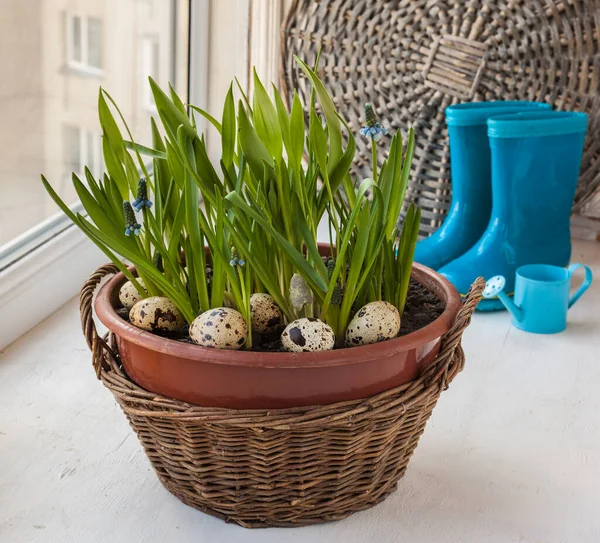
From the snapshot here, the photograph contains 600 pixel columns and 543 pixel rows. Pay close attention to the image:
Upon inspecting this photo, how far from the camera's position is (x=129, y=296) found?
29.8 inches

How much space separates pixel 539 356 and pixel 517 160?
33 centimetres

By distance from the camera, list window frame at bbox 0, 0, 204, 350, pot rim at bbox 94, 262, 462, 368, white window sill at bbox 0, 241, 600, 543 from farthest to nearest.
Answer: window frame at bbox 0, 0, 204, 350, white window sill at bbox 0, 241, 600, 543, pot rim at bbox 94, 262, 462, 368

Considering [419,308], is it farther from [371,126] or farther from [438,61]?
[438,61]

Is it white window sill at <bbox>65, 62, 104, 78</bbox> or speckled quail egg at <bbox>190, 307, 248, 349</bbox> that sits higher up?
white window sill at <bbox>65, 62, 104, 78</bbox>

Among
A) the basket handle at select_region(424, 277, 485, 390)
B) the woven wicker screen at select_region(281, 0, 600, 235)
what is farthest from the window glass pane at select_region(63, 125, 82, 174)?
the basket handle at select_region(424, 277, 485, 390)

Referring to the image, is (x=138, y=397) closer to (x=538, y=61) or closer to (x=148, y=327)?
(x=148, y=327)

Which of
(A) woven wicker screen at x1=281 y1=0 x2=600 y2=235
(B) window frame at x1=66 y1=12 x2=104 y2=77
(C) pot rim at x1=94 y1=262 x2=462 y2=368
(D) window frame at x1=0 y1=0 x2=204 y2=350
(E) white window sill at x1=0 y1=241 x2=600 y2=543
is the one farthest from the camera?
(A) woven wicker screen at x1=281 y1=0 x2=600 y2=235

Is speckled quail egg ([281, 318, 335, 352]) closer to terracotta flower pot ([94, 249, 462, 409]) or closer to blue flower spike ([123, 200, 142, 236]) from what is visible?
terracotta flower pot ([94, 249, 462, 409])

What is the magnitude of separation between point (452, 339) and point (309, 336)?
0.12 metres

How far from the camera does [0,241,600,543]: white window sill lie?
742 millimetres

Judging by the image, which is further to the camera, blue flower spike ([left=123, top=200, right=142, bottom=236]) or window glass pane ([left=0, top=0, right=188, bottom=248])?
window glass pane ([left=0, top=0, right=188, bottom=248])

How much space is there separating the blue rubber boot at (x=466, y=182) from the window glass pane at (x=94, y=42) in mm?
581

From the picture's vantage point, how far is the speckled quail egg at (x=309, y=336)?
0.66 m

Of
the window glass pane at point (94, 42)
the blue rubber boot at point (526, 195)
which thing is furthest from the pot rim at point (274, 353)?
the window glass pane at point (94, 42)
